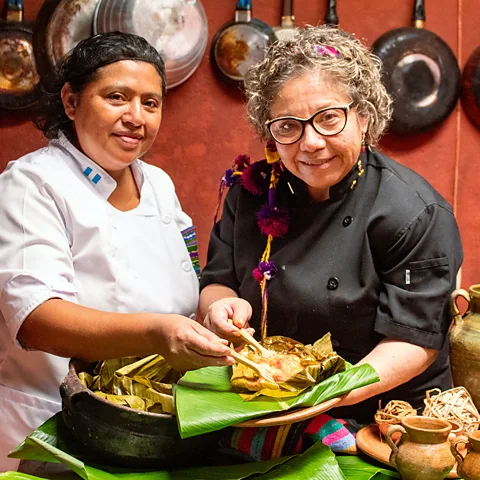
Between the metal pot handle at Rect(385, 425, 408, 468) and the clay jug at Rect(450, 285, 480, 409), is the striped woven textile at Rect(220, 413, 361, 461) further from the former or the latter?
the clay jug at Rect(450, 285, 480, 409)

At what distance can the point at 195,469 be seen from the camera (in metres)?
1.52

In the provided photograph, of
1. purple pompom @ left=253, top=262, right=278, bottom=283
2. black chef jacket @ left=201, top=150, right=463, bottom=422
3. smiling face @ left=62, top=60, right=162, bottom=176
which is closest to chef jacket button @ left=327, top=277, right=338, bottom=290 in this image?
black chef jacket @ left=201, top=150, right=463, bottom=422

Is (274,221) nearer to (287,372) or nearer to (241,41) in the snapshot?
(287,372)

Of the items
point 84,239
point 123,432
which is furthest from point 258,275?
point 123,432

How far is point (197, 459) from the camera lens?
1.57 metres

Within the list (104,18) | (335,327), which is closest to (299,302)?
(335,327)

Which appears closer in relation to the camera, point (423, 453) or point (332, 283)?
point (423, 453)

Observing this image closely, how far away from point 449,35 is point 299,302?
83.6 inches

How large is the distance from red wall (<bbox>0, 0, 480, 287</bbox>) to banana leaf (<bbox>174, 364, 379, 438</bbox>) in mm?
1875

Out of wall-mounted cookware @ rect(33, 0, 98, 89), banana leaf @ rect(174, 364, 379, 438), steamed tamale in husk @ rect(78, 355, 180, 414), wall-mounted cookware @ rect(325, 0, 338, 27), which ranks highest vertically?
wall-mounted cookware @ rect(325, 0, 338, 27)

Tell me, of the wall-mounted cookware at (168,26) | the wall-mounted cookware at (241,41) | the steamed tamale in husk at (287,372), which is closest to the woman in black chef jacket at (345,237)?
the steamed tamale in husk at (287,372)

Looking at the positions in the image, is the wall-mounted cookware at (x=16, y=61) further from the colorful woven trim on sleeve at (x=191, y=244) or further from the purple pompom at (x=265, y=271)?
the purple pompom at (x=265, y=271)

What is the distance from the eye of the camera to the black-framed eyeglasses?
1826mm

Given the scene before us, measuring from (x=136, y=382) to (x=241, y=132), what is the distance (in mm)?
1983
